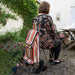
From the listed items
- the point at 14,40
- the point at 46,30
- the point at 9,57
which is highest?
the point at 46,30

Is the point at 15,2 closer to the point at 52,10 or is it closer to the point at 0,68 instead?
the point at 0,68

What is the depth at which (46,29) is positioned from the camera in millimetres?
2654

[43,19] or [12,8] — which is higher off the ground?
[12,8]

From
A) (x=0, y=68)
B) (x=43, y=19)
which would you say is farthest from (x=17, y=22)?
(x=0, y=68)

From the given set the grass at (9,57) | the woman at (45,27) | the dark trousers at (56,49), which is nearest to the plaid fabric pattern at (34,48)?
the woman at (45,27)

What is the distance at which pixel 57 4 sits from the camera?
8.63 meters

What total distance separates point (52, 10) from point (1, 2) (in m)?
5.95

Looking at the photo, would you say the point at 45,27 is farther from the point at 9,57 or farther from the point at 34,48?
the point at 9,57

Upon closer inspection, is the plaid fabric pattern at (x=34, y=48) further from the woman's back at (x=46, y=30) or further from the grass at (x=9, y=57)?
the grass at (x=9, y=57)

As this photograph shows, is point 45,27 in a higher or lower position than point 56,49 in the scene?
higher

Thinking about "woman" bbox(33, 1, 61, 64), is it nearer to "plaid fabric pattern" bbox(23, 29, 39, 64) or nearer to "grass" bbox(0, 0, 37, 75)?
"plaid fabric pattern" bbox(23, 29, 39, 64)

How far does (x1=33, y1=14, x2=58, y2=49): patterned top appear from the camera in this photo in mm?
2590

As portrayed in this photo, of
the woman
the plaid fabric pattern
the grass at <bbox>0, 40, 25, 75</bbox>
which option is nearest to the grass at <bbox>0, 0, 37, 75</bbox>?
the grass at <bbox>0, 40, 25, 75</bbox>

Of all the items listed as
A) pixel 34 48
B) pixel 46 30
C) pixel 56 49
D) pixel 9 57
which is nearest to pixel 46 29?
pixel 46 30
